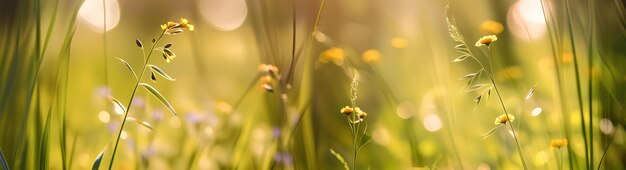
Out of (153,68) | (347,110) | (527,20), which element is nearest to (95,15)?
(153,68)

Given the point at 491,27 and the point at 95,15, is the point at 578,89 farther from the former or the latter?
the point at 95,15

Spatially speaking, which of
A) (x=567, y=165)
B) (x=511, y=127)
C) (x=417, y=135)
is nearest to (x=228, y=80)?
(x=417, y=135)

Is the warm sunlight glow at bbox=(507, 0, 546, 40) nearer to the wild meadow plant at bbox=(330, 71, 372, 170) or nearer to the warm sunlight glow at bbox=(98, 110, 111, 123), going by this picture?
the wild meadow plant at bbox=(330, 71, 372, 170)

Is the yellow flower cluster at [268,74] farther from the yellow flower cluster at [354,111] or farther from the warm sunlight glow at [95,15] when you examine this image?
the warm sunlight glow at [95,15]

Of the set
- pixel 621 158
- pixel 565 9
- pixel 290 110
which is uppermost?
pixel 565 9

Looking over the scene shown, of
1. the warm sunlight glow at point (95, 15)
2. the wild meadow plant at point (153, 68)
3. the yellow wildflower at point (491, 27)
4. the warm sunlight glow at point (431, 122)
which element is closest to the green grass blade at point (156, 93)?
the wild meadow plant at point (153, 68)

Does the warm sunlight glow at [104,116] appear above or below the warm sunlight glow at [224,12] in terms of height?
below

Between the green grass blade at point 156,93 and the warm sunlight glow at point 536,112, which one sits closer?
the green grass blade at point 156,93

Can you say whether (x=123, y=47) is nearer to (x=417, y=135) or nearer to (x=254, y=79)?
(x=254, y=79)
